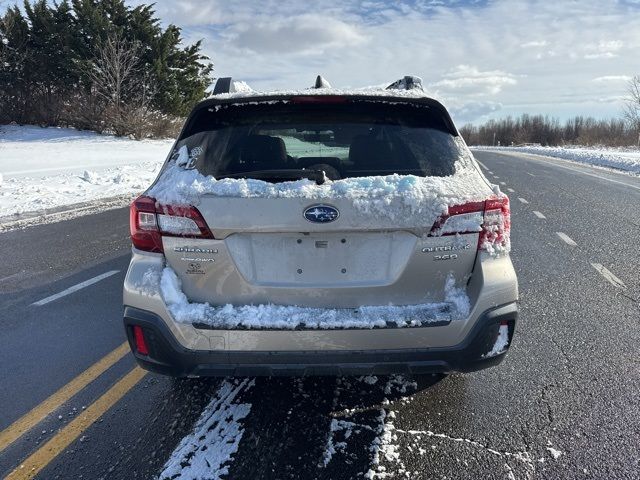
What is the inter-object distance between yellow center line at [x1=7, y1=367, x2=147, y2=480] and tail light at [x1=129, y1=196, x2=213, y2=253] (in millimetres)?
1083

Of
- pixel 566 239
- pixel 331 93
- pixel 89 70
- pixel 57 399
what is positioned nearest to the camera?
pixel 331 93

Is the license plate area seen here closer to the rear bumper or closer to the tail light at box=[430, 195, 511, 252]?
the tail light at box=[430, 195, 511, 252]

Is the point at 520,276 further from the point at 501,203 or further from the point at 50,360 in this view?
the point at 50,360

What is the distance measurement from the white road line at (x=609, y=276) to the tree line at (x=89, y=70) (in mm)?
32269

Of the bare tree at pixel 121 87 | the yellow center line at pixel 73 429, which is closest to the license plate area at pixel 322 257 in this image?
the yellow center line at pixel 73 429

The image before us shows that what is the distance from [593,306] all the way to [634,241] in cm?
344

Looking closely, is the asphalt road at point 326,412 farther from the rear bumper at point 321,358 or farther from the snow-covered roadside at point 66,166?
the snow-covered roadside at point 66,166

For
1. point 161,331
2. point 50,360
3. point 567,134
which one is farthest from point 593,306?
point 567,134

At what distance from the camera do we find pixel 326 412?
2.85 m

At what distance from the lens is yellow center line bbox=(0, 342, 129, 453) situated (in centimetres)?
275

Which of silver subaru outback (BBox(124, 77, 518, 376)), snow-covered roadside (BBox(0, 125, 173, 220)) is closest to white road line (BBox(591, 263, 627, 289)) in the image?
silver subaru outback (BBox(124, 77, 518, 376))

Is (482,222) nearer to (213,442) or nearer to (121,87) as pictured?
(213,442)

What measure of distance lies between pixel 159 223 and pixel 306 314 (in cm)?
87

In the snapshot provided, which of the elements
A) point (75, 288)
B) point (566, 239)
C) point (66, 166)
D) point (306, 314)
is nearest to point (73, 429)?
point (306, 314)
